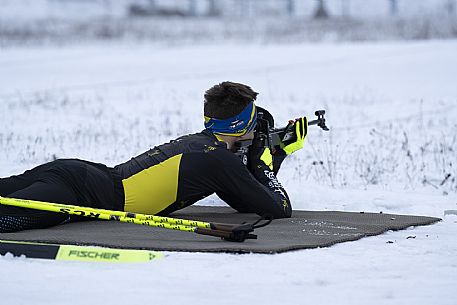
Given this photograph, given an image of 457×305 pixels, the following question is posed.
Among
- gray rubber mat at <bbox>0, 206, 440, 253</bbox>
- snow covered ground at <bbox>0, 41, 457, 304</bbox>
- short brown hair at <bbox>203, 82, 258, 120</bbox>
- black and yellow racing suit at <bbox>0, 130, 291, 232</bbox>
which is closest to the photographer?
snow covered ground at <bbox>0, 41, 457, 304</bbox>

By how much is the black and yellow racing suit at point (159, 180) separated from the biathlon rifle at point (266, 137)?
0.85ft

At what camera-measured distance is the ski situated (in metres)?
4.95

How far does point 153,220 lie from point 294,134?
1.74 metres

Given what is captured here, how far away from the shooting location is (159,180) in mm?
6098

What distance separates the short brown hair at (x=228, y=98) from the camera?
6.22 m

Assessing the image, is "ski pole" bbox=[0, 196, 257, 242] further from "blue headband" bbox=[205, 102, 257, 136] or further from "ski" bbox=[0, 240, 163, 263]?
"blue headband" bbox=[205, 102, 257, 136]

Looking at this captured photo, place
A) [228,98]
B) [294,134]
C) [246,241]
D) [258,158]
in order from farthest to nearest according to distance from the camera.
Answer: [294,134]
[258,158]
[228,98]
[246,241]

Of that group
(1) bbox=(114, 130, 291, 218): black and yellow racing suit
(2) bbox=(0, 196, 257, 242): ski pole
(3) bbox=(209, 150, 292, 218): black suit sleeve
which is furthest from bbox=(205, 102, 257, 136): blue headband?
(2) bbox=(0, 196, 257, 242): ski pole

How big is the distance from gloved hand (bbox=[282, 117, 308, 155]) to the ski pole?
152 centimetres

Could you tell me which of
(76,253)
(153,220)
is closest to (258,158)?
(153,220)

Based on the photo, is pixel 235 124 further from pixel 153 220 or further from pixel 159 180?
pixel 153 220

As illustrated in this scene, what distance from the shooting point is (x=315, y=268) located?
4918 mm

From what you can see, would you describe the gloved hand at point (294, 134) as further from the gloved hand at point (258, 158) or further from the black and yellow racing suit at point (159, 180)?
the black and yellow racing suit at point (159, 180)

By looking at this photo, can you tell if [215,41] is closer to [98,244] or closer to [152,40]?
[152,40]
